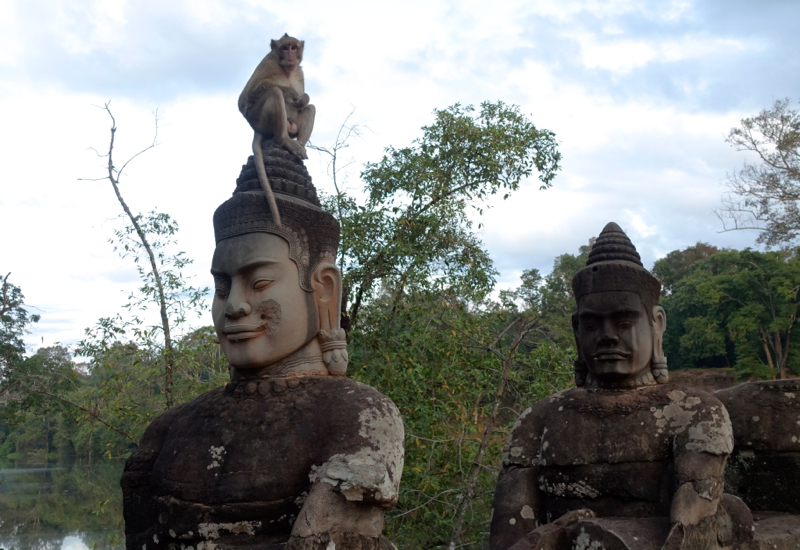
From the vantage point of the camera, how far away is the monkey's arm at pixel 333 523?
3.01 meters

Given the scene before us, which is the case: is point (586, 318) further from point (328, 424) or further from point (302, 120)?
point (302, 120)

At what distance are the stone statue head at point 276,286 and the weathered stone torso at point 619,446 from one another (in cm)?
137

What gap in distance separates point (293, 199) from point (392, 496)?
1.66 meters

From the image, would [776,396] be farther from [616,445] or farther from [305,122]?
[305,122]

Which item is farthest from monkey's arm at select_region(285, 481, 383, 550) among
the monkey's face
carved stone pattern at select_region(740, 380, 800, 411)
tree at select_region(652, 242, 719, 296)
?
tree at select_region(652, 242, 719, 296)

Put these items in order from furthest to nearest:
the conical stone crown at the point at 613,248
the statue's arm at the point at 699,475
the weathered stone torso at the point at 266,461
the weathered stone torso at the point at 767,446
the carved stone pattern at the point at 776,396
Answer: the carved stone pattern at the point at 776,396 < the weathered stone torso at the point at 767,446 < the conical stone crown at the point at 613,248 < the statue's arm at the point at 699,475 < the weathered stone torso at the point at 266,461

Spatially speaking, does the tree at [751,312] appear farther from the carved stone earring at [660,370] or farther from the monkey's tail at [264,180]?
the monkey's tail at [264,180]

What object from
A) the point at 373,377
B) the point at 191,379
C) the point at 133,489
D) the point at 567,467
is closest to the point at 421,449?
the point at 373,377

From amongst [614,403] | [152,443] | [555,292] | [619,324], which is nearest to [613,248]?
[619,324]

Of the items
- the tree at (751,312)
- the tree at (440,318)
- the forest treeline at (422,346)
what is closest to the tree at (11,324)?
the forest treeline at (422,346)

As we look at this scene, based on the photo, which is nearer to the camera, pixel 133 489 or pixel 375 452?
pixel 375 452

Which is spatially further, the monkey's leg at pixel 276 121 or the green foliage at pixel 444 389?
the green foliage at pixel 444 389

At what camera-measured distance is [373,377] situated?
815cm

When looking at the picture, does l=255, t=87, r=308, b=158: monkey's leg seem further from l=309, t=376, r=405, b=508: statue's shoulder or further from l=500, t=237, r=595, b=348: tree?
l=500, t=237, r=595, b=348: tree
